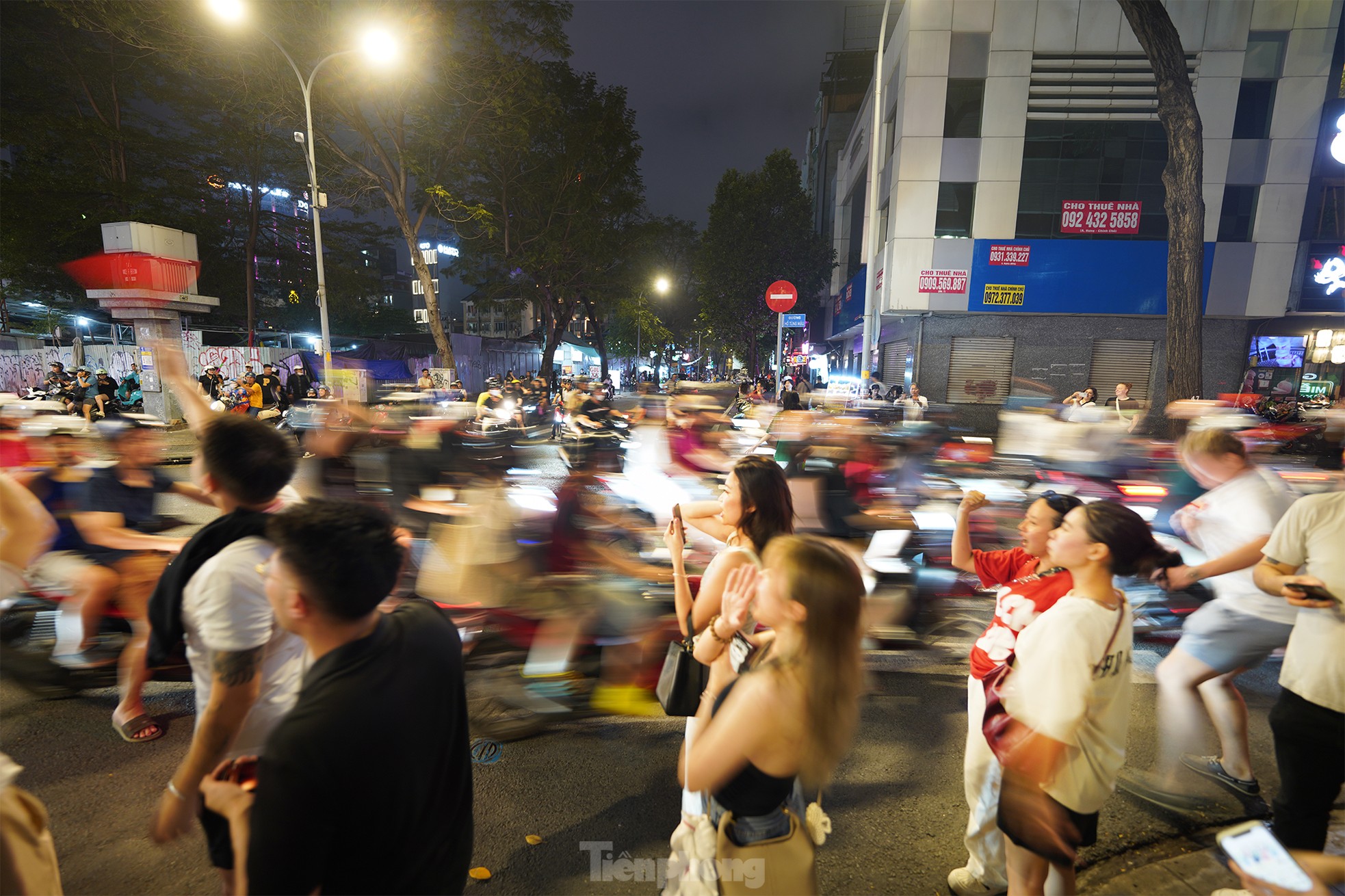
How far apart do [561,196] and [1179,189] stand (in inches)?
843

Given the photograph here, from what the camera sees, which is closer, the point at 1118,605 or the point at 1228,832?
the point at 1228,832

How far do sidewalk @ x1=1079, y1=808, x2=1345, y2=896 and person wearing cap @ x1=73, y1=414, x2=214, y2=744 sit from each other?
5.18 m

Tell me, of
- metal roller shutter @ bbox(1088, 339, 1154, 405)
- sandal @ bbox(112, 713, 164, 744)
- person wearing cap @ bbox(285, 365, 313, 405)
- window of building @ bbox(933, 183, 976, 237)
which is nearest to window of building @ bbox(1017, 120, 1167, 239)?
window of building @ bbox(933, 183, 976, 237)

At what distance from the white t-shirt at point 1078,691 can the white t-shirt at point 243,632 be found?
2.47m

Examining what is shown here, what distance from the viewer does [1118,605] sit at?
2.11 metres

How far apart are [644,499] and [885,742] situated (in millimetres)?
2618

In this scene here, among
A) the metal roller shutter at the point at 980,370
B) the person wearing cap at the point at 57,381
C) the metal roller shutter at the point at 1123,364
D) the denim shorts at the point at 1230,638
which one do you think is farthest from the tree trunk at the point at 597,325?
the denim shorts at the point at 1230,638

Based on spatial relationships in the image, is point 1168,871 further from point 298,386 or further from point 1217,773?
point 298,386

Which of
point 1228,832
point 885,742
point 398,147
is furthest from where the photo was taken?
point 398,147

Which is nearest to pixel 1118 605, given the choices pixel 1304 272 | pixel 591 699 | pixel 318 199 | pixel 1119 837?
pixel 1119 837

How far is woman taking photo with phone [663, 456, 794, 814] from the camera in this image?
247 cm

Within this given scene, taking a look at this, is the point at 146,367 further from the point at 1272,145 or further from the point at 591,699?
the point at 1272,145

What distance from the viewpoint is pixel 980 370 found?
19.6m

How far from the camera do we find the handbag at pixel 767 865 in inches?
67.2
